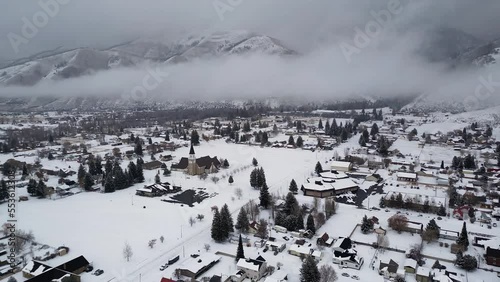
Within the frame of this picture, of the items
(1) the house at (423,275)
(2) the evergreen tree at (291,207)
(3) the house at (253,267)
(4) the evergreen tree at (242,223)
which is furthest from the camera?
(2) the evergreen tree at (291,207)

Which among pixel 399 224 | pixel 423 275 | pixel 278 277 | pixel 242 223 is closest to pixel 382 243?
pixel 399 224

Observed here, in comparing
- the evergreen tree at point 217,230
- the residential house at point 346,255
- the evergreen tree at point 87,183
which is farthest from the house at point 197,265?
the evergreen tree at point 87,183

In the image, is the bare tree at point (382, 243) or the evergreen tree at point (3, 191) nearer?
the bare tree at point (382, 243)

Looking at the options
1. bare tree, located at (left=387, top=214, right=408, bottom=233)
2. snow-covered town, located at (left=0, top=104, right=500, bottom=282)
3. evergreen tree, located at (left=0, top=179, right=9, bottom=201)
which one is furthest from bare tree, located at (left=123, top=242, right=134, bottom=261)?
evergreen tree, located at (left=0, top=179, right=9, bottom=201)

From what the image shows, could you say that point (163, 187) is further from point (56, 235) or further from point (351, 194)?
point (351, 194)

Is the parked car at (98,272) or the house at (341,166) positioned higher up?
the house at (341,166)

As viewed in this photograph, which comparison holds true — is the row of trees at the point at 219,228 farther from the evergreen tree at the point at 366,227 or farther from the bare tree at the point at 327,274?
the evergreen tree at the point at 366,227

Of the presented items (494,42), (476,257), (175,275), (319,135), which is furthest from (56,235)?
(494,42)

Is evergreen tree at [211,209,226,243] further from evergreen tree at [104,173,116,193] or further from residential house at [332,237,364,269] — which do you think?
evergreen tree at [104,173,116,193]
